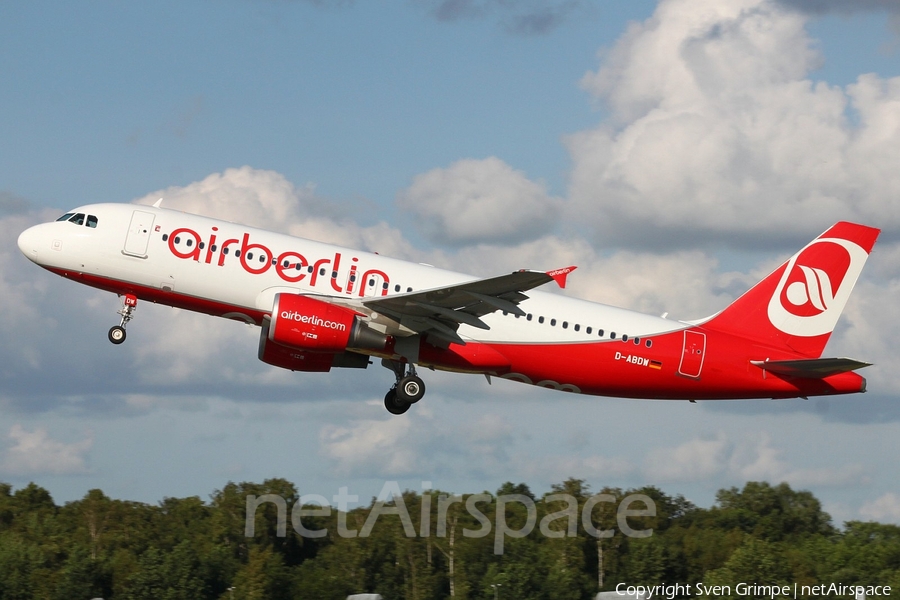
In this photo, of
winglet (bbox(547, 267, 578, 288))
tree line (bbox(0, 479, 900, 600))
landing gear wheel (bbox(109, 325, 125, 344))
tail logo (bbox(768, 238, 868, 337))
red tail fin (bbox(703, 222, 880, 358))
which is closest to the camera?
winglet (bbox(547, 267, 578, 288))

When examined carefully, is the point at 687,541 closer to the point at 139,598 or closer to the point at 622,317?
the point at 139,598

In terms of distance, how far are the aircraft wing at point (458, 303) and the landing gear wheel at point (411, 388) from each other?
2.34m

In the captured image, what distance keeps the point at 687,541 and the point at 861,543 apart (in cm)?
1941

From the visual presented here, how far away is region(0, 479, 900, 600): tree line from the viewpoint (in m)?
94.7

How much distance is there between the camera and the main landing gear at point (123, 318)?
1443 inches

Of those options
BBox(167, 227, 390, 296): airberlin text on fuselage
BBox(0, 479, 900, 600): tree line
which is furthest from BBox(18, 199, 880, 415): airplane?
BBox(0, 479, 900, 600): tree line

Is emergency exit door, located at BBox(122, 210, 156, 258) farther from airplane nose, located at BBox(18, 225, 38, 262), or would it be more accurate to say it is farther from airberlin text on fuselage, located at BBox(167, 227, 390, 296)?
airplane nose, located at BBox(18, 225, 38, 262)

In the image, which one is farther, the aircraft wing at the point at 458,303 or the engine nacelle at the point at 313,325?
the engine nacelle at the point at 313,325

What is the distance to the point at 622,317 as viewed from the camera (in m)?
38.5

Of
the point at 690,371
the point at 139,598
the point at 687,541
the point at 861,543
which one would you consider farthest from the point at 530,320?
the point at 861,543

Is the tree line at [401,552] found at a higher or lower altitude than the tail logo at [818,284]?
lower

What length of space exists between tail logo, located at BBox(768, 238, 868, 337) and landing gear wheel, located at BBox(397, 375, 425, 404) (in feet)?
42.4

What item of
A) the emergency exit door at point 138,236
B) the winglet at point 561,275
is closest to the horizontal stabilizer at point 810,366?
the winglet at point 561,275

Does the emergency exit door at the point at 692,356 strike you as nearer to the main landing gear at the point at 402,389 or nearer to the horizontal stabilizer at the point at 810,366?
the horizontal stabilizer at the point at 810,366
